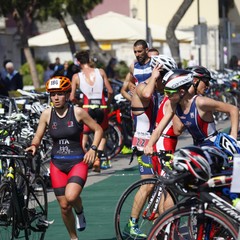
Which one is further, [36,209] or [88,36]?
[88,36]

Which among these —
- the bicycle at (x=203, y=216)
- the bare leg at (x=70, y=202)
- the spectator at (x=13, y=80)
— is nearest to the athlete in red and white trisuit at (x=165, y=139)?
the bare leg at (x=70, y=202)

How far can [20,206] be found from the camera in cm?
937

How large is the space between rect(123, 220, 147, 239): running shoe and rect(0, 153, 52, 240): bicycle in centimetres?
78

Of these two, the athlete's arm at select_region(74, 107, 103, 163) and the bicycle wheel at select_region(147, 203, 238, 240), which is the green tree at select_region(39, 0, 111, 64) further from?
the bicycle wheel at select_region(147, 203, 238, 240)

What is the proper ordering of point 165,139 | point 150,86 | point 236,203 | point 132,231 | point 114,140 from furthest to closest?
point 114,140, point 150,86, point 165,139, point 132,231, point 236,203

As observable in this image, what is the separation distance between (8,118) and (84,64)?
189cm

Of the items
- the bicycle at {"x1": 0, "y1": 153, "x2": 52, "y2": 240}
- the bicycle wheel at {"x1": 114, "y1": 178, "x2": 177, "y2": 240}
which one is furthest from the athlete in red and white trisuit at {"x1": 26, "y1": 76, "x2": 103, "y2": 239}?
the bicycle wheel at {"x1": 114, "y1": 178, "x2": 177, "y2": 240}

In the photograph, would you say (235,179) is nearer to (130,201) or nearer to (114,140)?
(130,201)

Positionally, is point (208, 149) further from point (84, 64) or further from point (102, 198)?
point (84, 64)

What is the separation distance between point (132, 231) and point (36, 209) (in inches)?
39.3

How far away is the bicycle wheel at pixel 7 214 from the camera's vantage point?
920 centimetres

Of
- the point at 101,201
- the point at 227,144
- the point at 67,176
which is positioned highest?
the point at 227,144

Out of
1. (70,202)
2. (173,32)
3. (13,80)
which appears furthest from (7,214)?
(173,32)

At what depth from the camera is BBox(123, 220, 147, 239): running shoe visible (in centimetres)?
940
